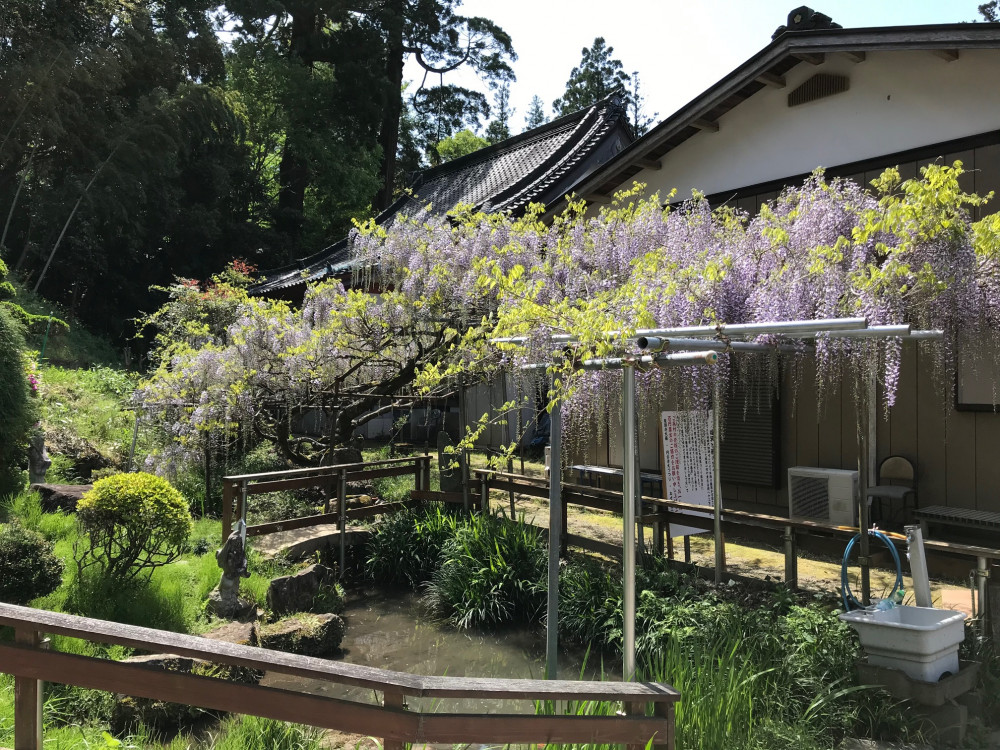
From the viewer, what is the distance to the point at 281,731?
365 centimetres

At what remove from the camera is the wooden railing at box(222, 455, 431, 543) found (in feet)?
21.2

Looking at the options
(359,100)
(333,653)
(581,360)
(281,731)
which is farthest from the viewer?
(359,100)

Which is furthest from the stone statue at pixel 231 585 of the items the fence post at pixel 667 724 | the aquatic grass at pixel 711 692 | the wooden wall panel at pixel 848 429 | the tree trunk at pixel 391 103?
the tree trunk at pixel 391 103

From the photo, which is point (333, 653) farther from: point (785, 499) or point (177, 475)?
point (785, 499)

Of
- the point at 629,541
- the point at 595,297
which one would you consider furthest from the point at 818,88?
the point at 629,541

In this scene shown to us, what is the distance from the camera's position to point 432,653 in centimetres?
548

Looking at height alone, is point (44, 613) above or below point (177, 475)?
above

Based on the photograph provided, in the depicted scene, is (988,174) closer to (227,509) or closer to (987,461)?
(987,461)

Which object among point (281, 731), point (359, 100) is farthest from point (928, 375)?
point (359, 100)

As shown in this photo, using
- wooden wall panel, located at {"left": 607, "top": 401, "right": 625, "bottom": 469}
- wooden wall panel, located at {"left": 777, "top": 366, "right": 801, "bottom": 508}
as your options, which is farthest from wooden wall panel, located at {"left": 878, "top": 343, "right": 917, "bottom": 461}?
wooden wall panel, located at {"left": 607, "top": 401, "right": 625, "bottom": 469}

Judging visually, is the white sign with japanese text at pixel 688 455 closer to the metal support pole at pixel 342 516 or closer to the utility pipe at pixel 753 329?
the utility pipe at pixel 753 329

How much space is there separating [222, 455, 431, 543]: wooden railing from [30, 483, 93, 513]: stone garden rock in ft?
4.69

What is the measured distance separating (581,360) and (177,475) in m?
6.61

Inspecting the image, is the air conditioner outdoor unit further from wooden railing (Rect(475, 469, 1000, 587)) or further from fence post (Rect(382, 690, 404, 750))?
fence post (Rect(382, 690, 404, 750))
